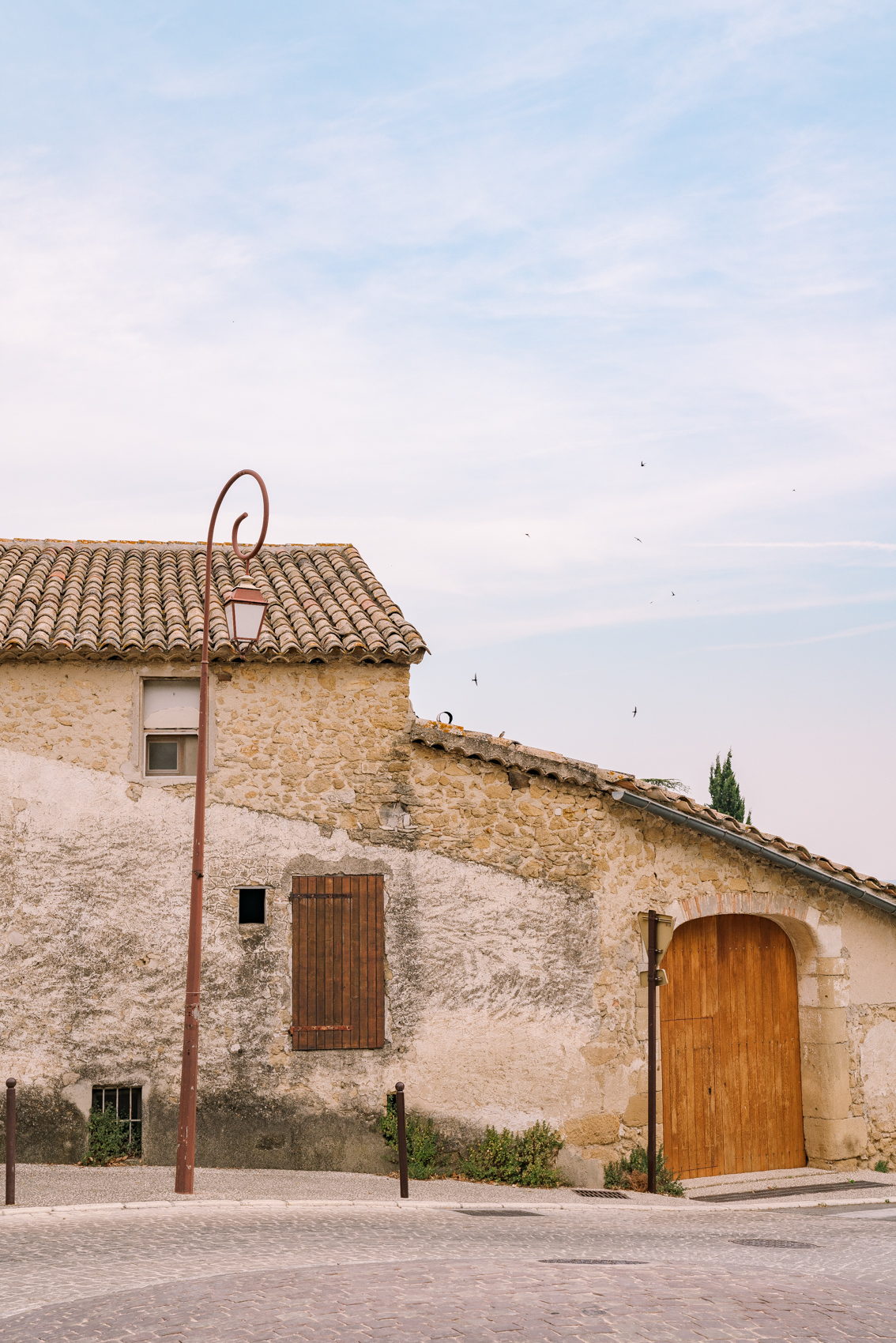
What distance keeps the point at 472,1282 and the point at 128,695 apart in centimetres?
670

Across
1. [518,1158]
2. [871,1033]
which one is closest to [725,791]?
[871,1033]

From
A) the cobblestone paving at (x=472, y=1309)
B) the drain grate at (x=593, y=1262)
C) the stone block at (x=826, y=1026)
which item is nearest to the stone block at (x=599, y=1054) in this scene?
the stone block at (x=826, y=1026)

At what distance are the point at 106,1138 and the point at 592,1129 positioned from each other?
4.49 m

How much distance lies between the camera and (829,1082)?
12875mm

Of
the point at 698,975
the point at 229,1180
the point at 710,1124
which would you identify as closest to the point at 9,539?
the point at 229,1180

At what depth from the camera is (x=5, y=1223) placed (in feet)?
27.9

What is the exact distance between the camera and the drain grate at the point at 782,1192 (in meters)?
11.7

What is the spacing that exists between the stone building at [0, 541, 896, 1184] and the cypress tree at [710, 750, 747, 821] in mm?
16069

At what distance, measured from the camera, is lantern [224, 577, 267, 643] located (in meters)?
9.86

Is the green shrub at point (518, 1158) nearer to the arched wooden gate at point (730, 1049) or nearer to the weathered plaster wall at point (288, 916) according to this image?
the weathered plaster wall at point (288, 916)

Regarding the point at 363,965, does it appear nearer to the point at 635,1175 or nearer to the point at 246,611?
the point at 635,1175

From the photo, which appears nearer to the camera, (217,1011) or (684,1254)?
(684,1254)

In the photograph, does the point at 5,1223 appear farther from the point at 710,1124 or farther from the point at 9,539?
the point at 9,539

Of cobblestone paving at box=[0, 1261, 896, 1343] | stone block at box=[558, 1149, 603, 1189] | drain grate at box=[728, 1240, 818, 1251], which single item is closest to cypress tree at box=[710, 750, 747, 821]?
stone block at box=[558, 1149, 603, 1189]
